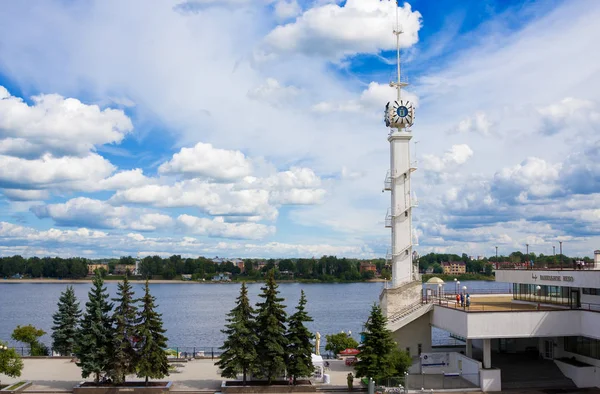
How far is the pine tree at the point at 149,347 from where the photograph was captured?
3544 cm

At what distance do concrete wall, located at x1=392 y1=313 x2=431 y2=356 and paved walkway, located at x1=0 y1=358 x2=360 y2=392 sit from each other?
500cm

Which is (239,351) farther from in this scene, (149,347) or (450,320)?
(450,320)

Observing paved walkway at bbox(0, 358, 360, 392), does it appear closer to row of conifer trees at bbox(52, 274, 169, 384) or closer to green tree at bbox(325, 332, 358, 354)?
row of conifer trees at bbox(52, 274, 169, 384)

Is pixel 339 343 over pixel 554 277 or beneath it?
beneath

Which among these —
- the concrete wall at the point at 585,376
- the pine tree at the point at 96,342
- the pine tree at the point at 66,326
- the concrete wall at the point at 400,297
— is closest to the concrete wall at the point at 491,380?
the concrete wall at the point at 585,376

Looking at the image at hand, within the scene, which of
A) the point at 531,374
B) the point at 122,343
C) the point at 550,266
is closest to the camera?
the point at 122,343

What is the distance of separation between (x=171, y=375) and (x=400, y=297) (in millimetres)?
17328

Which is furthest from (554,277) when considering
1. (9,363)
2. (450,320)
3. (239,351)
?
(9,363)

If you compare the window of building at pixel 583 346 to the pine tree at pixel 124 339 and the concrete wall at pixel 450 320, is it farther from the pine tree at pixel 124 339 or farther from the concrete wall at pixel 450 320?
the pine tree at pixel 124 339

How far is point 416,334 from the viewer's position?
45.1m

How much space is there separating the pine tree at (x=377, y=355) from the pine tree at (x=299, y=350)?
122 inches

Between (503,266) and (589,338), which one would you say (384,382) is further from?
(503,266)

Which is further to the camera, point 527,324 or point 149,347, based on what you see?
point 527,324

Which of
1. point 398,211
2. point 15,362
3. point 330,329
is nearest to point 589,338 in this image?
point 398,211
